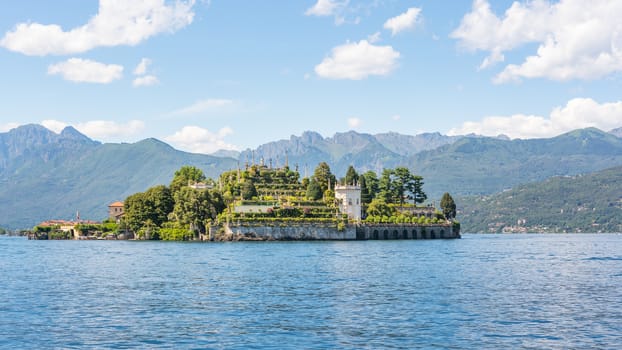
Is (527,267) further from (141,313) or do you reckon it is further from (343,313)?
(141,313)

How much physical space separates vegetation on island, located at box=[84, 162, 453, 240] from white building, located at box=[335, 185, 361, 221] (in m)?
1.79

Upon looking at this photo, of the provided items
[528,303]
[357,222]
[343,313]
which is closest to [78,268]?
[343,313]

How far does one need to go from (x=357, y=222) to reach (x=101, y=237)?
61.3m

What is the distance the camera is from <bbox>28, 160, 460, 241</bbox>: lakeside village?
14875 cm

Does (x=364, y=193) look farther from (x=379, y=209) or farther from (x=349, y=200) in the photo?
(x=349, y=200)

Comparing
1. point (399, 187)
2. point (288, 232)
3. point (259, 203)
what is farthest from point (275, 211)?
point (399, 187)

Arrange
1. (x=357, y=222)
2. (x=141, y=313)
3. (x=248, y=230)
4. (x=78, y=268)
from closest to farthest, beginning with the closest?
(x=141, y=313), (x=78, y=268), (x=248, y=230), (x=357, y=222)

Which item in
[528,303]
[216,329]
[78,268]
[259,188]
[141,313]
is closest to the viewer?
[216,329]

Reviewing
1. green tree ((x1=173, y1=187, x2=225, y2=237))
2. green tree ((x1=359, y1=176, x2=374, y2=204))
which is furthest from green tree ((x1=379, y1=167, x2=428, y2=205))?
green tree ((x1=173, y1=187, x2=225, y2=237))

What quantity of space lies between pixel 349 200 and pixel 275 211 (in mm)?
19127

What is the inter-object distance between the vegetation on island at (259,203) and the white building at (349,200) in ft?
5.89

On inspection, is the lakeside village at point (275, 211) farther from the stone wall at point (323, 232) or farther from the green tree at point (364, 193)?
the stone wall at point (323, 232)

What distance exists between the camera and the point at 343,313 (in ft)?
144

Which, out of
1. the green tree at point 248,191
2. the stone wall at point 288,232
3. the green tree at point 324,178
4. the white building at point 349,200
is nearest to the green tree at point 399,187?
the green tree at point 324,178
